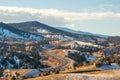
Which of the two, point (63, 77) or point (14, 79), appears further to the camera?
point (14, 79)

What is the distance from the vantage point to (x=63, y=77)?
136000mm

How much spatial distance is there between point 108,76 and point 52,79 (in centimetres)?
2419

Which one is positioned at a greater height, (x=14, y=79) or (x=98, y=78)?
(x=98, y=78)

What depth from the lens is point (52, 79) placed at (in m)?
135

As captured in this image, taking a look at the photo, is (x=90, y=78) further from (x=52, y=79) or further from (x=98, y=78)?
(x=52, y=79)

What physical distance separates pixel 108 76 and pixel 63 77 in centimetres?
1942

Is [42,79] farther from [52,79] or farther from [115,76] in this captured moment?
[115,76]

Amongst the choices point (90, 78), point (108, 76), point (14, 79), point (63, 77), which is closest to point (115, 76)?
point (108, 76)

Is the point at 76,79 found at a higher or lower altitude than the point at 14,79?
higher

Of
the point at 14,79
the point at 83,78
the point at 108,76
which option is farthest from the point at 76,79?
the point at 14,79

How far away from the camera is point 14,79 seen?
195500mm

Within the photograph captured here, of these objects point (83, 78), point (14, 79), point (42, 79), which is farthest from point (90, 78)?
point (14, 79)

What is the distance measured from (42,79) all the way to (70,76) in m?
12.5

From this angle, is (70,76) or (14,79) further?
(14,79)
